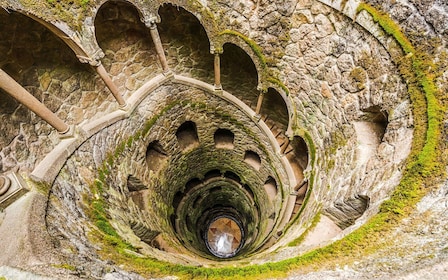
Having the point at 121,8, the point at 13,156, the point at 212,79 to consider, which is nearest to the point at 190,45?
the point at 212,79

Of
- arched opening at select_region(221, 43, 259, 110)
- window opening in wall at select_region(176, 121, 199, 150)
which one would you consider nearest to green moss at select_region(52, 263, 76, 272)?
arched opening at select_region(221, 43, 259, 110)

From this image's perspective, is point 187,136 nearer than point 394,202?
No

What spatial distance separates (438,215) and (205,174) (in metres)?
10.4

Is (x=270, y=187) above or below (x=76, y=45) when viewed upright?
below

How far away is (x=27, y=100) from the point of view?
4480 mm

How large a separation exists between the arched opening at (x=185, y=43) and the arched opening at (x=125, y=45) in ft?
1.80

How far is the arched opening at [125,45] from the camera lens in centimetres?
607

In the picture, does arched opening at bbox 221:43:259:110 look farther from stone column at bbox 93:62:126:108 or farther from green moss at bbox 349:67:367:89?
stone column at bbox 93:62:126:108

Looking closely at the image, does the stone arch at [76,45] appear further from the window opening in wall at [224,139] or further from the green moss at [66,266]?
the window opening in wall at [224,139]

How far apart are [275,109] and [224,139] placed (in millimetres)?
3291

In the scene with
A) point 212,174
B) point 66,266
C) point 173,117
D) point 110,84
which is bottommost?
point 66,266

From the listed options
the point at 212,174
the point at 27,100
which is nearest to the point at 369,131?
the point at 27,100

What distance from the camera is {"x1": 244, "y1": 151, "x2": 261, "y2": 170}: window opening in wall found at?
11086 millimetres

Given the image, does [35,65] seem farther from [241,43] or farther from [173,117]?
[241,43]
